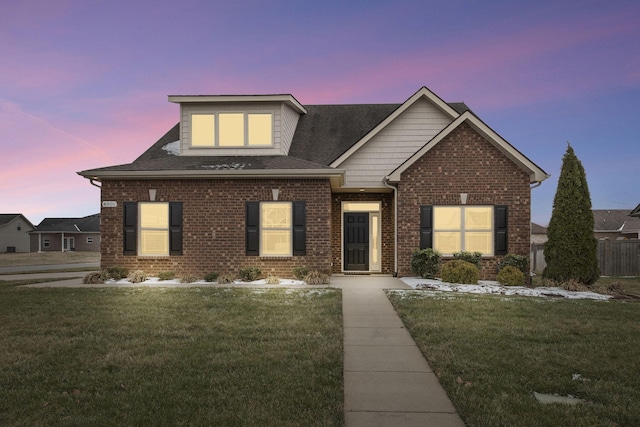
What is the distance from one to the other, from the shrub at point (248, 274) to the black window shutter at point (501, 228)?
796 centimetres

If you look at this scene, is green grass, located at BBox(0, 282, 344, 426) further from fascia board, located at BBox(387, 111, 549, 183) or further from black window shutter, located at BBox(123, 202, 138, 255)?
fascia board, located at BBox(387, 111, 549, 183)

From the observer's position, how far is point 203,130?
16.7m

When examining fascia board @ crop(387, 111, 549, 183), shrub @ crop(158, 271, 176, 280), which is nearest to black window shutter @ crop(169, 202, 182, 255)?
shrub @ crop(158, 271, 176, 280)

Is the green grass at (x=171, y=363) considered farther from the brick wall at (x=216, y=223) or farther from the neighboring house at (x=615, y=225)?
the neighboring house at (x=615, y=225)

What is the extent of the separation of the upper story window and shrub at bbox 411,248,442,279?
6666 mm

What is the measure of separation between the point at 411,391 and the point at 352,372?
840 mm

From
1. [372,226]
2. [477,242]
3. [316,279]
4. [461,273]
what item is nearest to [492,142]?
[477,242]

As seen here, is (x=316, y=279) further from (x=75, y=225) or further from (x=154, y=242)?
(x=75, y=225)

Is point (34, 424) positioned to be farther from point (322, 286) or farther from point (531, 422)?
point (322, 286)

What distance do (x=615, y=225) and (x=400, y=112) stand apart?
44812 mm

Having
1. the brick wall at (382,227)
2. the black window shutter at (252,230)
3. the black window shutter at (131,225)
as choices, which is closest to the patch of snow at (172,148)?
the black window shutter at (131,225)

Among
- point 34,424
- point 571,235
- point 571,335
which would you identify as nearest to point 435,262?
point 571,235

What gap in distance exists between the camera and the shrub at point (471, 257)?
14.8 meters

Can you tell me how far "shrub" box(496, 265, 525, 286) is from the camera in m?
13.6
